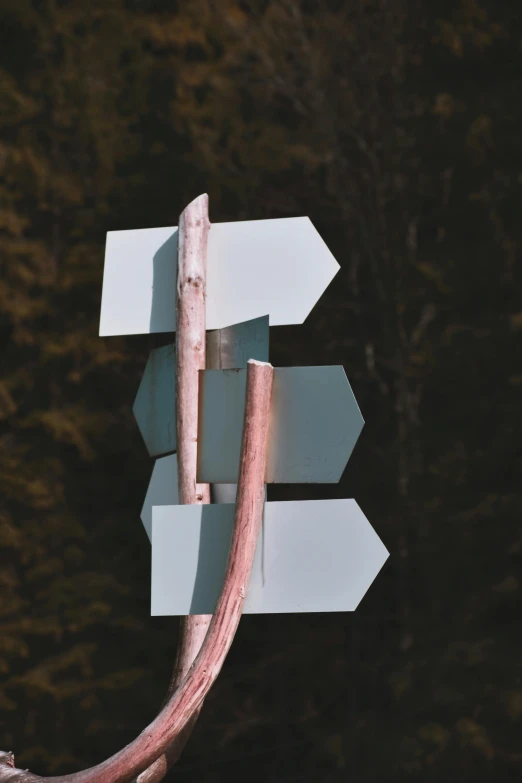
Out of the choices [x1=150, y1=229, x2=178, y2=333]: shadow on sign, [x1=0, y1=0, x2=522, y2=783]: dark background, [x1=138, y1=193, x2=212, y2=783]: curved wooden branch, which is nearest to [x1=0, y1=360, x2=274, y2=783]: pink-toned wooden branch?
[x1=138, y1=193, x2=212, y2=783]: curved wooden branch

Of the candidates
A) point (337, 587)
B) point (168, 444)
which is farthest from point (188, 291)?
point (337, 587)

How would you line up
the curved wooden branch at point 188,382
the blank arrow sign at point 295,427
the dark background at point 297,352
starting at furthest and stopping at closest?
1. the dark background at point 297,352
2. the curved wooden branch at point 188,382
3. the blank arrow sign at point 295,427

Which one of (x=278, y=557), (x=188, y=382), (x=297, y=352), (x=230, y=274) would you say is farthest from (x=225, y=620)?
(x=297, y=352)

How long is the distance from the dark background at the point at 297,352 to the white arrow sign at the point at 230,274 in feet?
11.1

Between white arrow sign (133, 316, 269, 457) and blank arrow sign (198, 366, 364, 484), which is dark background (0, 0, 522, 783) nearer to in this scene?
white arrow sign (133, 316, 269, 457)

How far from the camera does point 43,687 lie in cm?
531

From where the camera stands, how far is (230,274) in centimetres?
184

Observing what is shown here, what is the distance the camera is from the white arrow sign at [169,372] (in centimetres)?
176

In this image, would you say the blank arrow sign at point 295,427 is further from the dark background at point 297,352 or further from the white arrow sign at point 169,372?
the dark background at point 297,352

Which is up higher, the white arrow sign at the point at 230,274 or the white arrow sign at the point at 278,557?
the white arrow sign at the point at 230,274

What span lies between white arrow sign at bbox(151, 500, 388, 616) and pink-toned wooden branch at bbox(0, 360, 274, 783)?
0.03 meters

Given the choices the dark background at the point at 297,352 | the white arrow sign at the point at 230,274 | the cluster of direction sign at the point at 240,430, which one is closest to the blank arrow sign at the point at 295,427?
the cluster of direction sign at the point at 240,430

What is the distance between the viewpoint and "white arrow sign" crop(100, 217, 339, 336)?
1805 mm

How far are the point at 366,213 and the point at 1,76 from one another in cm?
192
